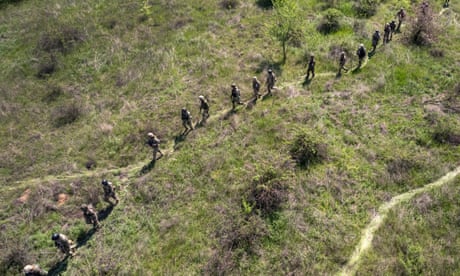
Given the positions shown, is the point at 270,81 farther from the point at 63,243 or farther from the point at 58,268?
the point at 58,268

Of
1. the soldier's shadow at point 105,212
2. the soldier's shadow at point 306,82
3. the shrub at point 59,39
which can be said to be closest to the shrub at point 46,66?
the shrub at point 59,39

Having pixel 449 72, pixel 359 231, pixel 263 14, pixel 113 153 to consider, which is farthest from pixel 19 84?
pixel 449 72

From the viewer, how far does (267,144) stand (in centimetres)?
1805

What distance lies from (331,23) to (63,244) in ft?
81.7

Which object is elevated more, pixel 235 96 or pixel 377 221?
pixel 235 96

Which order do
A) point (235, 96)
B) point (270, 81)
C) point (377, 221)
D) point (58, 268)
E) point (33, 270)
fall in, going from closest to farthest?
point (33, 270), point (58, 268), point (377, 221), point (235, 96), point (270, 81)

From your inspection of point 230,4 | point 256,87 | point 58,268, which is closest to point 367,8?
point 230,4

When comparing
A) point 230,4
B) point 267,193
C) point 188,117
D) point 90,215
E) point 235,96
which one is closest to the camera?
point 90,215

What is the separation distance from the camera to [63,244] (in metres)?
13.7

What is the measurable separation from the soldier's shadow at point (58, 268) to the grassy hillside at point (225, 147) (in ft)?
0.28

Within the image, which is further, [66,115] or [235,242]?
→ [66,115]

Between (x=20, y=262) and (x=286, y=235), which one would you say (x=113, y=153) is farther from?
(x=286, y=235)

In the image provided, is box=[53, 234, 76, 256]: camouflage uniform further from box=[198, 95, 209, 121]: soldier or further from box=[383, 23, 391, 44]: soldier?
box=[383, 23, 391, 44]: soldier

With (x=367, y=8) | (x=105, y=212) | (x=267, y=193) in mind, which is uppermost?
(x=367, y=8)
